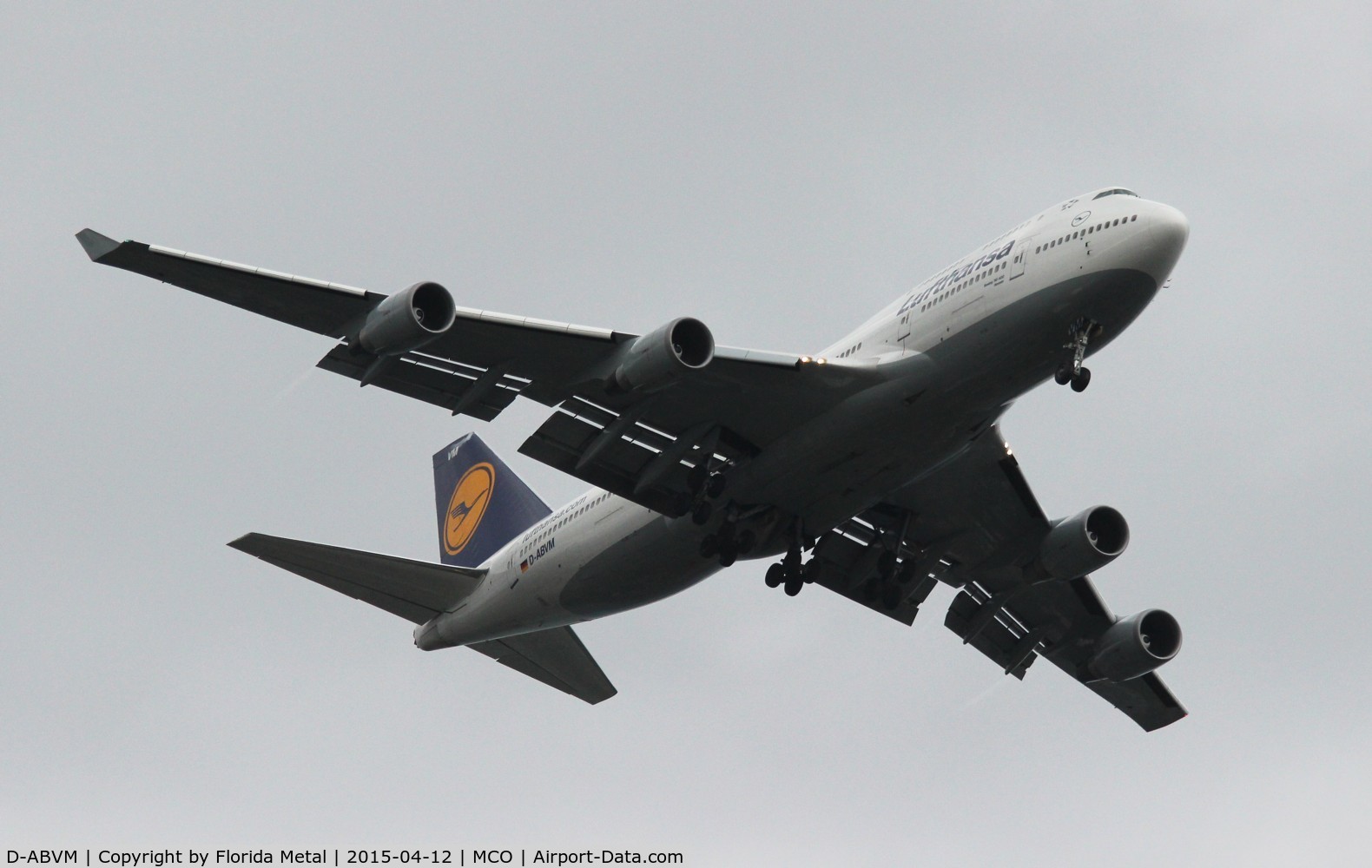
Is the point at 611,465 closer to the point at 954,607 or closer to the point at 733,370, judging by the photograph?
the point at 733,370

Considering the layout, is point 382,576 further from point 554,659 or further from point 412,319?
point 412,319

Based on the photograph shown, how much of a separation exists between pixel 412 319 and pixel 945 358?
9.18 metres

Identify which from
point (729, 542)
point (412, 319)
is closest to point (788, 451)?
point (729, 542)

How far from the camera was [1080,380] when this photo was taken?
2706 cm

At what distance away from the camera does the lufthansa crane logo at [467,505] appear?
41.2 metres

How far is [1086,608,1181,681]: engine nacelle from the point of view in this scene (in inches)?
1422

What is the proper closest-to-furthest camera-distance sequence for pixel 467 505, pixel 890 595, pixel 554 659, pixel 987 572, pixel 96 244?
pixel 96 244 → pixel 890 595 → pixel 987 572 → pixel 554 659 → pixel 467 505

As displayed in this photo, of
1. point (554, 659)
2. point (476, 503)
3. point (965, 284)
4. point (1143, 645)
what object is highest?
point (476, 503)

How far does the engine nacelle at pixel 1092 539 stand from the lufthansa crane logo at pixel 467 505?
48.8 feet

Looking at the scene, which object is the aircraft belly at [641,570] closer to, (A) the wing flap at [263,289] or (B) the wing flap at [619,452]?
(B) the wing flap at [619,452]

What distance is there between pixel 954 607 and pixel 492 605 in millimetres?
10924

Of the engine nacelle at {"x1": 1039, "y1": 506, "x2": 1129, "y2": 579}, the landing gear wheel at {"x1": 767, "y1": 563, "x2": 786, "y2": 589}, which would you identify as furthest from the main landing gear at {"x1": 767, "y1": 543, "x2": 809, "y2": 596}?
the engine nacelle at {"x1": 1039, "y1": 506, "x2": 1129, "y2": 579}

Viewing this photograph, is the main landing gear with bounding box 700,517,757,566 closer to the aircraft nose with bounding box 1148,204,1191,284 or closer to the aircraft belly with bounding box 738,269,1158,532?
the aircraft belly with bounding box 738,269,1158,532

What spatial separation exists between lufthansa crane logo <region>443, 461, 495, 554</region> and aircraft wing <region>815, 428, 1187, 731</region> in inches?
394
